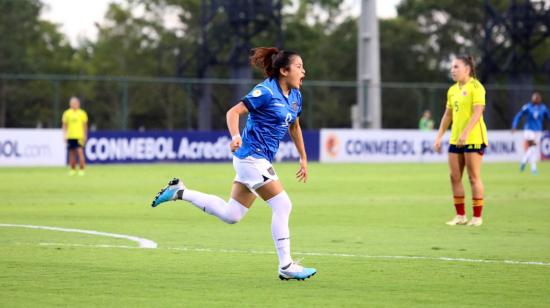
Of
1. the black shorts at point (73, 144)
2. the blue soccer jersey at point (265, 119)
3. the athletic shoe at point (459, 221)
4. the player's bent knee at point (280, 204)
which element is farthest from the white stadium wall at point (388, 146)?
the player's bent knee at point (280, 204)

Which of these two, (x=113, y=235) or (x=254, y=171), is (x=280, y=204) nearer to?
(x=254, y=171)

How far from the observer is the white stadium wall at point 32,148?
3544 cm

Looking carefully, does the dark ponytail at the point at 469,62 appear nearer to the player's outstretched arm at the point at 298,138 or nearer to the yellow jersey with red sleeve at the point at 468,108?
A: the yellow jersey with red sleeve at the point at 468,108

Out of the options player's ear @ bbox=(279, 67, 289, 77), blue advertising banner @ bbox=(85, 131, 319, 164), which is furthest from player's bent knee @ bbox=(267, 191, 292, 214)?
blue advertising banner @ bbox=(85, 131, 319, 164)

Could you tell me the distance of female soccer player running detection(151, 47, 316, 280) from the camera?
31.8 feet

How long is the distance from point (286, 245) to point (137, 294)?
153 centimetres

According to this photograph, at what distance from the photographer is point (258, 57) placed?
998 cm

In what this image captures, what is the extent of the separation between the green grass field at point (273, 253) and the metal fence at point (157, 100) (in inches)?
830

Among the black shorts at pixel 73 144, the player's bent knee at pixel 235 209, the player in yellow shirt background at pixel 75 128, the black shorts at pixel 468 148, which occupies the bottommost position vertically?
the player's bent knee at pixel 235 209

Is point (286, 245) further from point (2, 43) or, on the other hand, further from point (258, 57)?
point (2, 43)

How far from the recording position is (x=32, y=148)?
118 feet

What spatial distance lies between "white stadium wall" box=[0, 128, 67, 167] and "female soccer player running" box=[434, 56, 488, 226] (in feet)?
73.6

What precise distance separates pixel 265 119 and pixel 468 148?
6.13 m

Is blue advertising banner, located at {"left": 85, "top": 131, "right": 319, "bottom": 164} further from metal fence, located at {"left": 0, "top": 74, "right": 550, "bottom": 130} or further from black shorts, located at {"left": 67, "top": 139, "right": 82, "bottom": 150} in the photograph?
black shorts, located at {"left": 67, "top": 139, "right": 82, "bottom": 150}
